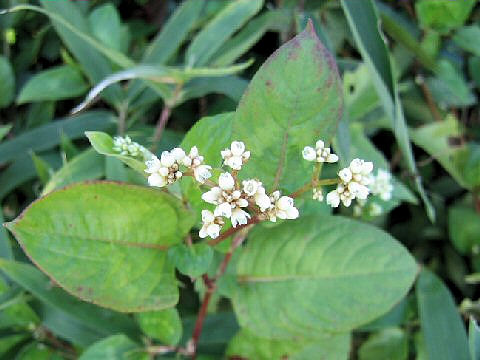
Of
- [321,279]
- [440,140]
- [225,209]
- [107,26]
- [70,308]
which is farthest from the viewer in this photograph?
[440,140]

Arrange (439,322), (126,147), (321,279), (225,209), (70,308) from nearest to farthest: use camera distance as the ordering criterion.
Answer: (225,209), (126,147), (321,279), (70,308), (439,322)

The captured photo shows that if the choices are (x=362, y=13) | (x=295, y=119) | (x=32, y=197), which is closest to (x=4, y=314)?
(x=32, y=197)

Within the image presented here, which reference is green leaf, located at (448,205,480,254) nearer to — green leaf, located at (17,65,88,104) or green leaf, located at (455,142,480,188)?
green leaf, located at (455,142,480,188)

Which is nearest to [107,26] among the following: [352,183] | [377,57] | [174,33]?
[174,33]

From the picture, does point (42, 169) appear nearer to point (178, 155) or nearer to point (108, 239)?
point (108, 239)

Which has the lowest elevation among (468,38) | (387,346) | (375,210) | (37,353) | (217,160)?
(387,346)

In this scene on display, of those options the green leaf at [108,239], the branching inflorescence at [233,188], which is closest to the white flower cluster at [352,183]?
the branching inflorescence at [233,188]

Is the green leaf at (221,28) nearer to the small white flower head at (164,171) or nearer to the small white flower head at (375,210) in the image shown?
the small white flower head at (375,210)

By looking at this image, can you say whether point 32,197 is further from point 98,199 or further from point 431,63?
point 431,63
